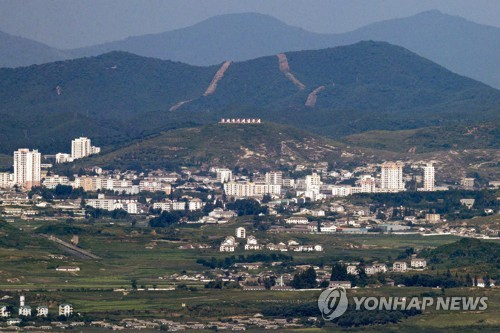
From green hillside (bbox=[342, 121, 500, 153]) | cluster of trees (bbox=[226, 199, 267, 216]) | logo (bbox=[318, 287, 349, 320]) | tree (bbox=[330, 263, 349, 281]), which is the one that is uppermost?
green hillside (bbox=[342, 121, 500, 153])

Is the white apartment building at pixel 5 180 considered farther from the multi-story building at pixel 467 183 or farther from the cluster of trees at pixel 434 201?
the multi-story building at pixel 467 183

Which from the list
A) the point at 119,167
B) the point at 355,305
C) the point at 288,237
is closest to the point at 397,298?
the point at 355,305

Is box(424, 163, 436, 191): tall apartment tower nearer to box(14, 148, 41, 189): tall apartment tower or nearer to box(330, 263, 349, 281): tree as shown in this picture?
box(14, 148, 41, 189): tall apartment tower

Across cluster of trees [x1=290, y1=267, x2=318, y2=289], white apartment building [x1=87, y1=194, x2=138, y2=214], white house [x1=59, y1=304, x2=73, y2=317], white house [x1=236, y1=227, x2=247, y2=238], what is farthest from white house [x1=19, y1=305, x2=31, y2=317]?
white apartment building [x1=87, y1=194, x2=138, y2=214]

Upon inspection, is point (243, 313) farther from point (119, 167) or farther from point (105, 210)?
point (119, 167)

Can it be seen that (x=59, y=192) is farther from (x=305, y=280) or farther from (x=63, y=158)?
(x=305, y=280)

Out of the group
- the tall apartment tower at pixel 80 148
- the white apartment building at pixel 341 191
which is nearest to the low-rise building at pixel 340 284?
the white apartment building at pixel 341 191

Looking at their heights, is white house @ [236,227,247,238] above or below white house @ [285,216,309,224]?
below
